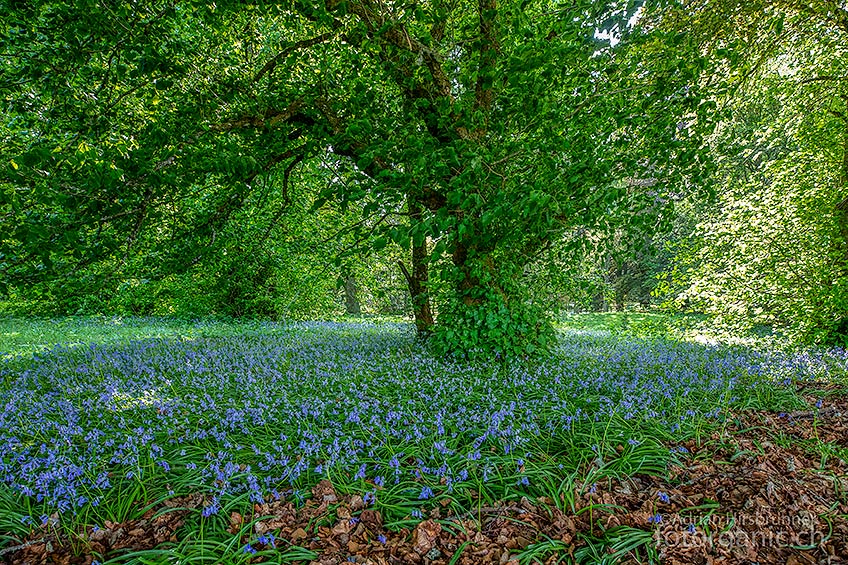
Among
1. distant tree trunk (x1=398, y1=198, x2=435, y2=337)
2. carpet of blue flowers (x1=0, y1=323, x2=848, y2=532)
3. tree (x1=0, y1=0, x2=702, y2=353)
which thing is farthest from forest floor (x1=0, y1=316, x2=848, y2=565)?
distant tree trunk (x1=398, y1=198, x2=435, y2=337)

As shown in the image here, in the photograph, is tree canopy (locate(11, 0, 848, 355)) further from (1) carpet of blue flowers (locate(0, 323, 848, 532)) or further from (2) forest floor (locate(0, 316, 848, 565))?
(2) forest floor (locate(0, 316, 848, 565))

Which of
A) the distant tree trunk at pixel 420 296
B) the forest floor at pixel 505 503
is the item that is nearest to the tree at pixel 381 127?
the distant tree trunk at pixel 420 296

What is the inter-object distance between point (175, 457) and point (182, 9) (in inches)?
212

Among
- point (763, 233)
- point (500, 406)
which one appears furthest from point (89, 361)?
point (763, 233)

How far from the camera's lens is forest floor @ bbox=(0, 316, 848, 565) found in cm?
233

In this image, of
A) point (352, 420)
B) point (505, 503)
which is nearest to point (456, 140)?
point (352, 420)

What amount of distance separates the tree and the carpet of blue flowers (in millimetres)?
1356

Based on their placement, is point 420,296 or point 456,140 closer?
point 456,140

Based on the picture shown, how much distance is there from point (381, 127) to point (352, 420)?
350 centimetres

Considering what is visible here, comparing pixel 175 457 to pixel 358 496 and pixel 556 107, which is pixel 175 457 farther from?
pixel 556 107

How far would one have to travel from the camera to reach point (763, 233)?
25.0ft

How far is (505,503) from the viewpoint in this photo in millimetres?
2791

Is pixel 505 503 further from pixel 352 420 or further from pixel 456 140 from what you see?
pixel 456 140

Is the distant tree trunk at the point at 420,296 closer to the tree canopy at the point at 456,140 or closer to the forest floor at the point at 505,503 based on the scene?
the tree canopy at the point at 456,140
